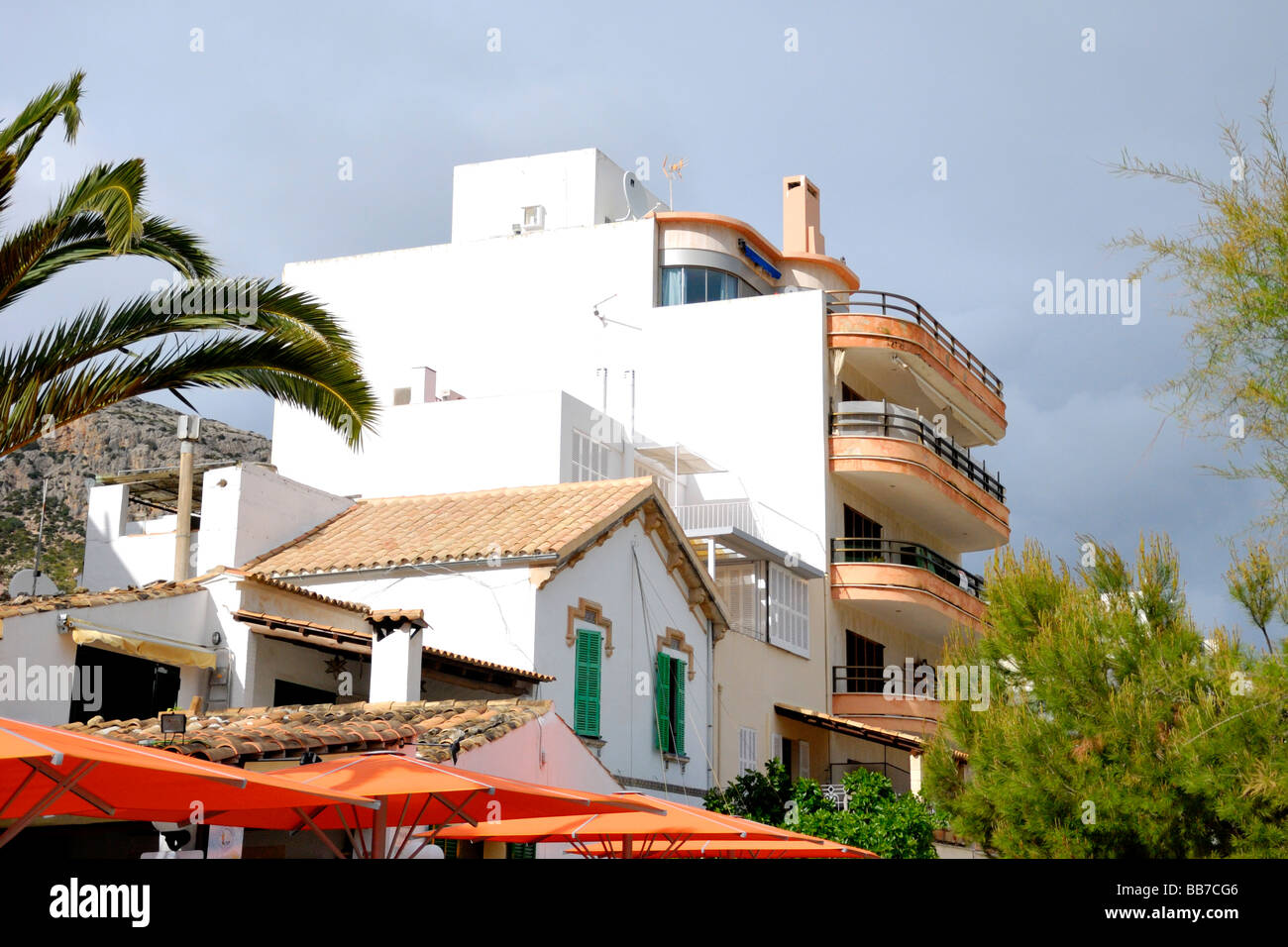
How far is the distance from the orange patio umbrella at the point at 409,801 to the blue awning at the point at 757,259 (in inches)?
1080

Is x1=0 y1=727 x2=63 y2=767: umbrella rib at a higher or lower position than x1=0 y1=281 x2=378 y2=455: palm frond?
lower

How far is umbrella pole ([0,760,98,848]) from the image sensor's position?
838cm

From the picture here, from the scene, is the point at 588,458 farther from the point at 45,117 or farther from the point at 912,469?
the point at 45,117

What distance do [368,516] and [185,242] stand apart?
41.9 feet

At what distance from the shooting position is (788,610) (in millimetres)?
31922

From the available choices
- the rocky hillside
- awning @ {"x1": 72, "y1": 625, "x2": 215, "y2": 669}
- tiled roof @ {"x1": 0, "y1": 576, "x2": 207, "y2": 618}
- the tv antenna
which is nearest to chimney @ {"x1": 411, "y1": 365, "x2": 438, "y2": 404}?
the tv antenna

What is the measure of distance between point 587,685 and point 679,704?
9.92ft

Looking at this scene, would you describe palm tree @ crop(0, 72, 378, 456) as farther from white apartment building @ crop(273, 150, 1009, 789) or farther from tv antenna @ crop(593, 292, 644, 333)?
tv antenna @ crop(593, 292, 644, 333)

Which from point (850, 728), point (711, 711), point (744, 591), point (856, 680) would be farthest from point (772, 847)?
point (856, 680)

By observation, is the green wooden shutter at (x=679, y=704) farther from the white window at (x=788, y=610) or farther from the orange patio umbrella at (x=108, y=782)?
the orange patio umbrella at (x=108, y=782)

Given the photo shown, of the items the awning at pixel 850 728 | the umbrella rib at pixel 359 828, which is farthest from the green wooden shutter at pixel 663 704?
the umbrella rib at pixel 359 828

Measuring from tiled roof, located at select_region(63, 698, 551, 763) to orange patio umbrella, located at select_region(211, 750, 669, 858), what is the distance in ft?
3.12
